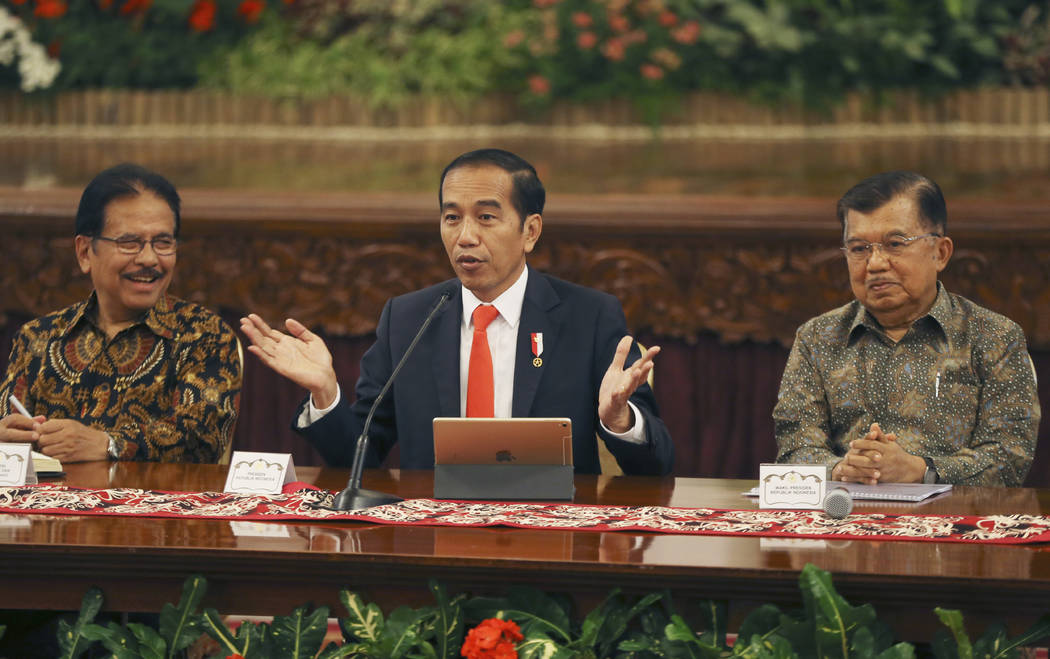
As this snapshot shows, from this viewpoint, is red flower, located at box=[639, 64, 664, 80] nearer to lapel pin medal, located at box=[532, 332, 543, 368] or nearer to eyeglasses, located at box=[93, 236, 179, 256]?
lapel pin medal, located at box=[532, 332, 543, 368]

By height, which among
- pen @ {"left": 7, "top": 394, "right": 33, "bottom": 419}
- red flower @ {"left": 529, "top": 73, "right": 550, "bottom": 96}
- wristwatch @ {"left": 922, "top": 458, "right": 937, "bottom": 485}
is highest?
red flower @ {"left": 529, "top": 73, "right": 550, "bottom": 96}

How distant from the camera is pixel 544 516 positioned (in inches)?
71.5

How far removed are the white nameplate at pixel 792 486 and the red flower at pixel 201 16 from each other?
10.4 ft

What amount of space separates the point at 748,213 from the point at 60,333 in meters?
1.73

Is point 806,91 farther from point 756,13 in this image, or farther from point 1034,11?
point 1034,11

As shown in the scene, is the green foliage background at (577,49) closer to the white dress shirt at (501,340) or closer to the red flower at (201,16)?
the red flower at (201,16)

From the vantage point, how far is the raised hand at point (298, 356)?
7.23 feet

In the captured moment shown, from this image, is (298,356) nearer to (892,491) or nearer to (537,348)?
(537,348)

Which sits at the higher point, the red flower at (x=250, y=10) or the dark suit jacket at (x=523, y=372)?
the red flower at (x=250, y=10)

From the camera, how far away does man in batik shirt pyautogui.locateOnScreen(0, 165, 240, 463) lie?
2.49 metres

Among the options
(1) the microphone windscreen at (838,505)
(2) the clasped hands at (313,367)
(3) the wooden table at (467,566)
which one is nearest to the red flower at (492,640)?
(3) the wooden table at (467,566)

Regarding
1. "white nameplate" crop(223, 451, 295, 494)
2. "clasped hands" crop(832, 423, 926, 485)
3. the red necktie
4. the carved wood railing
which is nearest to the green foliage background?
the carved wood railing

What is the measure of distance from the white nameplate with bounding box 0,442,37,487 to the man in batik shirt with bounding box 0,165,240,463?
1.26ft

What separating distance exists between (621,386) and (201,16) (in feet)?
9.47
